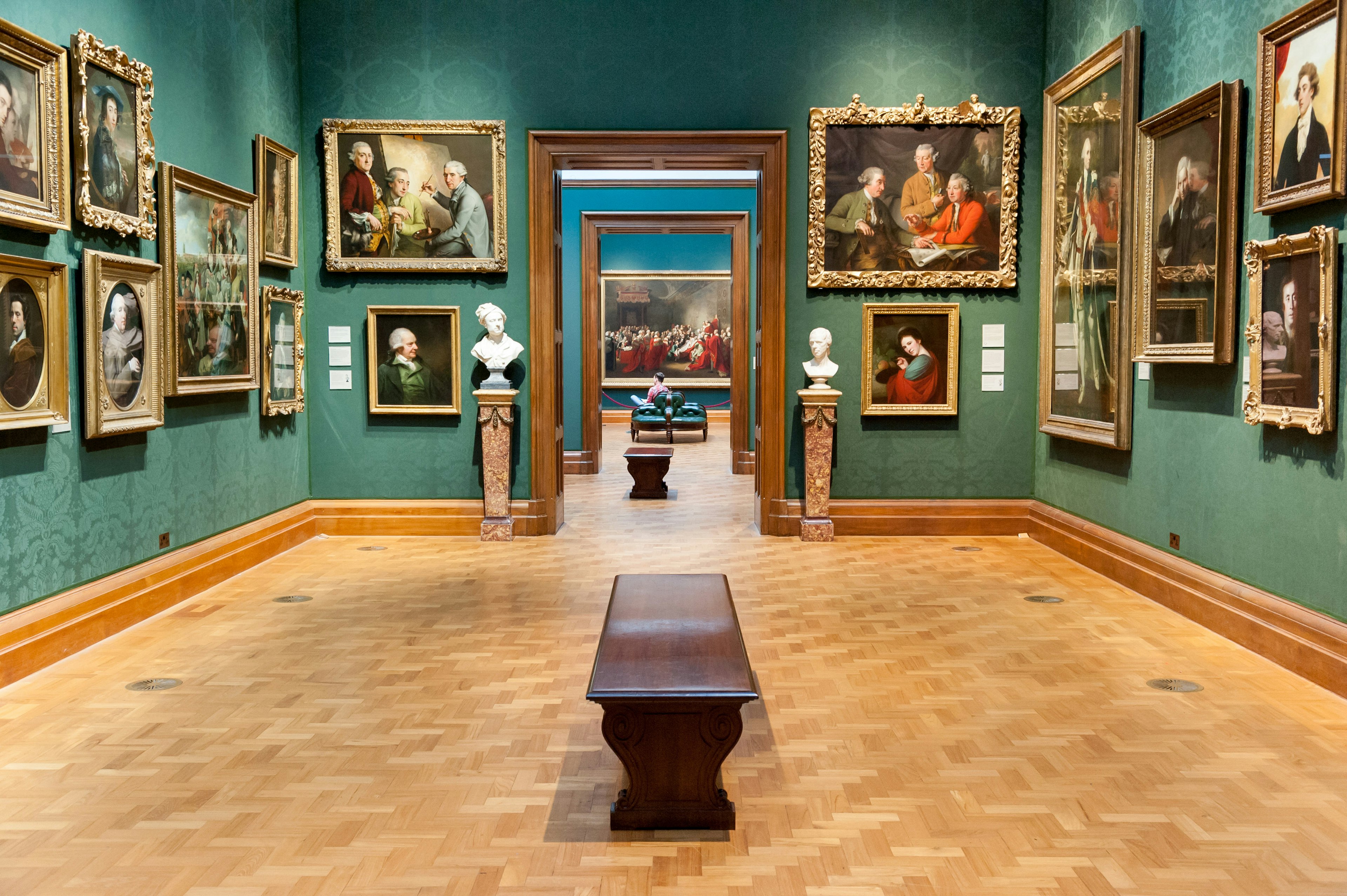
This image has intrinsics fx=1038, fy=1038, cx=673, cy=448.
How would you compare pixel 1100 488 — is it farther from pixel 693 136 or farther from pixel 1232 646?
pixel 693 136

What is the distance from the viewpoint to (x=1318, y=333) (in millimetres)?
6098

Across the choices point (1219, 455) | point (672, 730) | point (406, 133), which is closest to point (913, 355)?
point (1219, 455)

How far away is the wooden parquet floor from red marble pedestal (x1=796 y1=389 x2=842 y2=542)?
104 inches

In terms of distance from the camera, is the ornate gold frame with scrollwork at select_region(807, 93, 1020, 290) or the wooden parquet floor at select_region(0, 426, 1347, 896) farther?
the ornate gold frame with scrollwork at select_region(807, 93, 1020, 290)

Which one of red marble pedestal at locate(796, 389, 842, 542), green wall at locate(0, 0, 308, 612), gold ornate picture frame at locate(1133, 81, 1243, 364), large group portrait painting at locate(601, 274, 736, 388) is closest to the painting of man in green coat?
green wall at locate(0, 0, 308, 612)

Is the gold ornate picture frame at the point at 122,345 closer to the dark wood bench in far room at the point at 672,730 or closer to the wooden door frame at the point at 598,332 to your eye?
the dark wood bench in far room at the point at 672,730

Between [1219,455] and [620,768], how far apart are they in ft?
16.8

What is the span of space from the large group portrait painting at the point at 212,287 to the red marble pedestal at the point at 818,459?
5.49m

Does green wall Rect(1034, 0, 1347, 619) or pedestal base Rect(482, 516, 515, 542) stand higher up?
green wall Rect(1034, 0, 1347, 619)

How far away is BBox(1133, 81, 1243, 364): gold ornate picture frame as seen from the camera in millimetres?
7125

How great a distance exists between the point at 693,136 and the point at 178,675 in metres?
7.36

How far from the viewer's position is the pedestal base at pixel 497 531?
10953 mm

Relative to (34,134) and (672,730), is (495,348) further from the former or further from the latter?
(672,730)

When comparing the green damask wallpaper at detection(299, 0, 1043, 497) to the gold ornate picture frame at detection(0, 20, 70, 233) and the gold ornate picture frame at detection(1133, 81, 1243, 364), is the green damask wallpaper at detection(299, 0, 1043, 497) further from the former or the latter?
the gold ornate picture frame at detection(0, 20, 70, 233)
